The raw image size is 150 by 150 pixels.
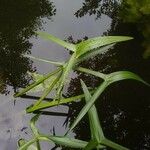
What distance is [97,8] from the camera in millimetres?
4191

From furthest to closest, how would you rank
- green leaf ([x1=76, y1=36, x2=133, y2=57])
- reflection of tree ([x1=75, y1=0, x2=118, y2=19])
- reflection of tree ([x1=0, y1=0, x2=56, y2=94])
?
1. reflection of tree ([x1=75, y1=0, x2=118, y2=19])
2. reflection of tree ([x1=0, y1=0, x2=56, y2=94])
3. green leaf ([x1=76, y1=36, x2=133, y2=57])

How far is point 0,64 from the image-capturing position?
3861 mm

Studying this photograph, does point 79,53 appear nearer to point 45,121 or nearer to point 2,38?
point 45,121

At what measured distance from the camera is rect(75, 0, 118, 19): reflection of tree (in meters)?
4.10

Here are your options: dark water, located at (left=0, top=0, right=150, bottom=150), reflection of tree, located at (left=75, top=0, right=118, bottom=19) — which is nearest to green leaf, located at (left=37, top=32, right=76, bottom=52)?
dark water, located at (left=0, top=0, right=150, bottom=150)

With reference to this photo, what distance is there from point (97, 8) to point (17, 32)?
2.59ft

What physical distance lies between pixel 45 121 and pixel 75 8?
135 cm

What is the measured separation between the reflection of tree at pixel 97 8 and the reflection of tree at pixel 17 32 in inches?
12.2

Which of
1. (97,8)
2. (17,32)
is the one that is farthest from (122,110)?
(17,32)

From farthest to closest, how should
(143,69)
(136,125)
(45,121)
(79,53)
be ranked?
1. (143,69)
2. (136,125)
3. (45,121)
4. (79,53)

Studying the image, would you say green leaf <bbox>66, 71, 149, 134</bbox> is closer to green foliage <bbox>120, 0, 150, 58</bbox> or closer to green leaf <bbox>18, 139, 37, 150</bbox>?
green leaf <bbox>18, 139, 37, 150</bbox>

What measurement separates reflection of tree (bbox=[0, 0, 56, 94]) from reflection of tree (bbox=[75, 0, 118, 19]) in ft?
1.01

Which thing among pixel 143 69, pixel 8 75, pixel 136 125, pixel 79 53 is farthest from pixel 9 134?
pixel 79 53

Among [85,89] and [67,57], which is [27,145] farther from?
[67,57]
